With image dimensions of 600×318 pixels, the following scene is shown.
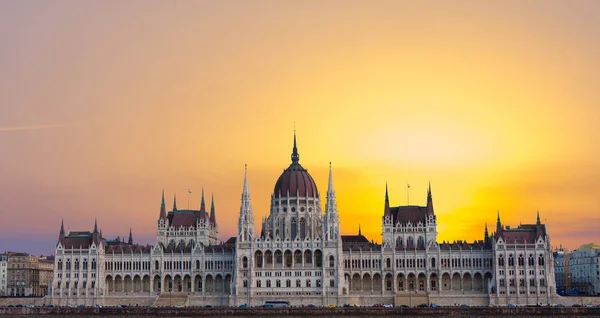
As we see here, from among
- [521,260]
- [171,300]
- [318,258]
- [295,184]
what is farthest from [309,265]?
[521,260]

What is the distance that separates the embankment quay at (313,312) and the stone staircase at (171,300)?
21714 mm

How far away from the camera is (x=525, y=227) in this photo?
541ft

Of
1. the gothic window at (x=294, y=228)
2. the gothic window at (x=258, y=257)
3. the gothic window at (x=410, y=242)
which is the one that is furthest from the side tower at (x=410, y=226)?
the gothic window at (x=258, y=257)

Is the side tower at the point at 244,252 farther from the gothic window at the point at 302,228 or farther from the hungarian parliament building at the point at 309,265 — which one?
the gothic window at the point at 302,228

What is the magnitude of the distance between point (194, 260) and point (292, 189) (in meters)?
21.3

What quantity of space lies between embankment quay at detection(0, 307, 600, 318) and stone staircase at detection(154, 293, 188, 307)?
71.2 feet

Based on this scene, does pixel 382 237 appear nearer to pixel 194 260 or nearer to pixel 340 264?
pixel 340 264

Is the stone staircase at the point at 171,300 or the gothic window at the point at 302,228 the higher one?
the gothic window at the point at 302,228

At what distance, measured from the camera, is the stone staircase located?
163m

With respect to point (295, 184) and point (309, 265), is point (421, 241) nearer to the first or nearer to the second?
point (309, 265)

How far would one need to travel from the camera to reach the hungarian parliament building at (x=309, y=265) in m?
160

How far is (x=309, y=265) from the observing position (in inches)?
6452

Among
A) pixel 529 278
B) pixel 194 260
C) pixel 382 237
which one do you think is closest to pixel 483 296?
pixel 529 278

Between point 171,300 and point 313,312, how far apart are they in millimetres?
38017
